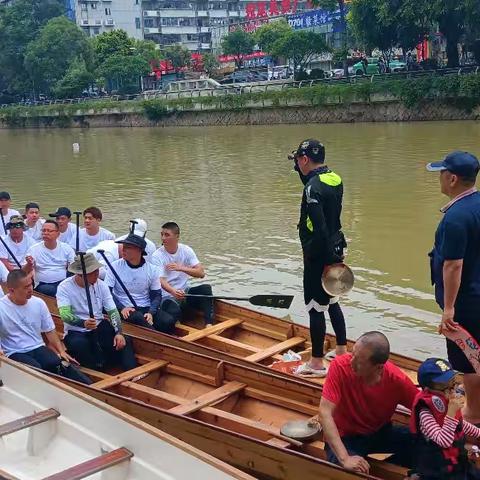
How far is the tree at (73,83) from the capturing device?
200 ft

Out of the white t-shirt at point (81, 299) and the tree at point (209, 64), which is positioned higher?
the tree at point (209, 64)

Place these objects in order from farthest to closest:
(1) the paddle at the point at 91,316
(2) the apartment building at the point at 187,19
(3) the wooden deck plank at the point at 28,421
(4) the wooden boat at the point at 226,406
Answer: (2) the apartment building at the point at 187,19 → (1) the paddle at the point at 91,316 → (3) the wooden deck plank at the point at 28,421 → (4) the wooden boat at the point at 226,406

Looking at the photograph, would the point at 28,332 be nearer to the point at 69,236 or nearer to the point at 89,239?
the point at 89,239

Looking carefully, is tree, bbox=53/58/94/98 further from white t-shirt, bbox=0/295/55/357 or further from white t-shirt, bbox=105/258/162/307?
white t-shirt, bbox=0/295/55/357

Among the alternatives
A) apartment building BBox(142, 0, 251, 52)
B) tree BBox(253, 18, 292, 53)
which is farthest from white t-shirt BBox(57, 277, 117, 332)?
apartment building BBox(142, 0, 251, 52)

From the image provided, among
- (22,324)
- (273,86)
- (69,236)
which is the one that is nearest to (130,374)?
(22,324)

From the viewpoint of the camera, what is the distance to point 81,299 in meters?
6.41

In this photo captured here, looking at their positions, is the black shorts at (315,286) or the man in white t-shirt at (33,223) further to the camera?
the man in white t-shirt at (33,223)

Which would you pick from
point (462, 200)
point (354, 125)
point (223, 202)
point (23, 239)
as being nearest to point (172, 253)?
point (23, 239)

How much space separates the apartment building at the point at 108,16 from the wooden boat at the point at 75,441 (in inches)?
3473

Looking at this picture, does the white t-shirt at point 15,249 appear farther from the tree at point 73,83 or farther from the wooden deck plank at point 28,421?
the tree at point 73,83

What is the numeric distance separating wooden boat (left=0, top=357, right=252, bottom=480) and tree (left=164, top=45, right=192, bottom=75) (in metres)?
68.1

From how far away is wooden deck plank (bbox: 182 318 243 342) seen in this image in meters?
6.95

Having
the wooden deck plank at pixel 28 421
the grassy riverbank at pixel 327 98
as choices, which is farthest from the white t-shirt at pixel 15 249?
the grassy riverbank at pixel 327 98
